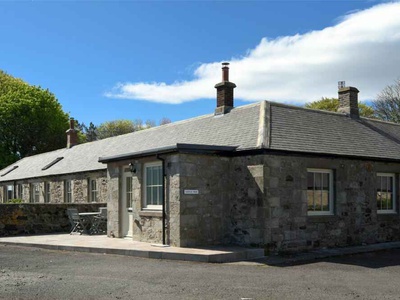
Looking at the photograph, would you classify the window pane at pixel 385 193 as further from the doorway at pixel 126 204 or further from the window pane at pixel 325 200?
the doorway at pixel 126 204

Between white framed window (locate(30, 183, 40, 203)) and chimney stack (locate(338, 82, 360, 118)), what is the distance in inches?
724

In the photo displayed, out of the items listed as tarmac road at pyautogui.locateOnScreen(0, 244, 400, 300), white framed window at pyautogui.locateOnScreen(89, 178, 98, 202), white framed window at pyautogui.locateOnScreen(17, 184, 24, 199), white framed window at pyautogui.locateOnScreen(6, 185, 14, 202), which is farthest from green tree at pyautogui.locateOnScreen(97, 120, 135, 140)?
tarmac road at pyautogui.locateOnScreen(0, 244, 400, 300)

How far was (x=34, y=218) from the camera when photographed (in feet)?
65.2

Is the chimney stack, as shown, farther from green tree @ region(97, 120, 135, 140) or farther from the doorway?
green tree @ region(97, 120, 135, 140)

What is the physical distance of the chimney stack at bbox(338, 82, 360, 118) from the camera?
19.4 m

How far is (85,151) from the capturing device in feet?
94.1

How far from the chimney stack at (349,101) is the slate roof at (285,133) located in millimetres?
414

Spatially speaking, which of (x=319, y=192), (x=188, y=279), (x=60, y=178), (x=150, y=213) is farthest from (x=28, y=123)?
(x=188, y=279)

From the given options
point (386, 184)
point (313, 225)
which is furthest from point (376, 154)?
point (313, 225)

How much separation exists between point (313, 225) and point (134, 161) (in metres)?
5.93

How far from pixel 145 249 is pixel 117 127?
64567 mm

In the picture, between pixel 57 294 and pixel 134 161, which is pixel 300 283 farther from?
pixel 134 161

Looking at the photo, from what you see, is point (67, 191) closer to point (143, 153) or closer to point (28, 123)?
point (143, 153)

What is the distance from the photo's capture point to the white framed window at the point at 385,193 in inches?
656
